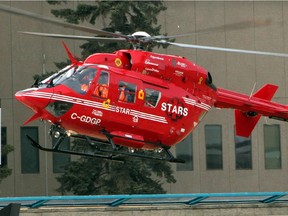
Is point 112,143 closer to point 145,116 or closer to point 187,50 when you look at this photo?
point 145,116

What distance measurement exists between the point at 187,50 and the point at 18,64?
274 inches

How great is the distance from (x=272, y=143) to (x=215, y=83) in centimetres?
398

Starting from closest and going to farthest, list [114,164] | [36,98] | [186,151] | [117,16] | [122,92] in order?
[36,98] → [122,92] → [117,16] → [114,164] → [186,151]

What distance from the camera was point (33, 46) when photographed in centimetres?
4553

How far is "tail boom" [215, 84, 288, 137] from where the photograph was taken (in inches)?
1090

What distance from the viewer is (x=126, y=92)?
2453 centimetres

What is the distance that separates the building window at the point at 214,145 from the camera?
4684 centimetres

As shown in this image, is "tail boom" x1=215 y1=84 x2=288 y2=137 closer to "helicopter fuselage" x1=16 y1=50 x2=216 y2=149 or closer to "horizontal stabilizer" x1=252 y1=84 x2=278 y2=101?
"horizontal stabilizer" x1=252 y1=84 x2=278 y2=101

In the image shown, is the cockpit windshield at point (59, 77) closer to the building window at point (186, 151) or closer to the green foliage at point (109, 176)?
the green foliage at point (109, 176)

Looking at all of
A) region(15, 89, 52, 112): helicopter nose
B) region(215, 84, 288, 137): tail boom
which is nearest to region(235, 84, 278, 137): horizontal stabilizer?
region(215, 84, 288, 137): tail boom

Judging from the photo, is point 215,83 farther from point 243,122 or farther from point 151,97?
point 151,97

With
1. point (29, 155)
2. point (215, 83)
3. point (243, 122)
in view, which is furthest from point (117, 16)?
point (243, 122)

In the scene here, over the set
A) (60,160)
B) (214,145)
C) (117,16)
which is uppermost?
(117,16)

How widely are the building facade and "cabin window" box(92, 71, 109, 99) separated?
2067 cm
